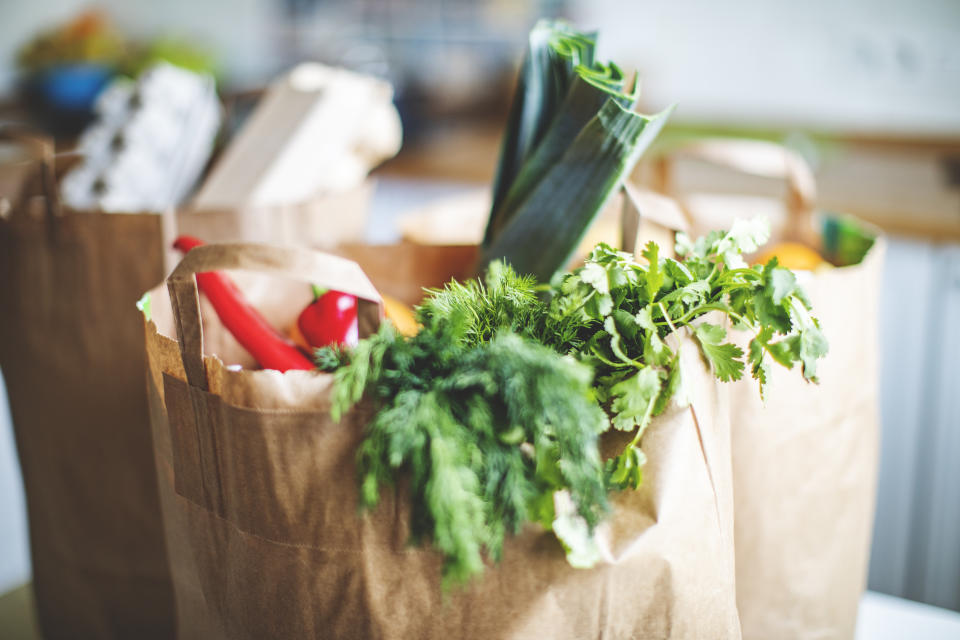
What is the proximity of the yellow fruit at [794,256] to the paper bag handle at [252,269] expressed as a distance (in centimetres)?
48

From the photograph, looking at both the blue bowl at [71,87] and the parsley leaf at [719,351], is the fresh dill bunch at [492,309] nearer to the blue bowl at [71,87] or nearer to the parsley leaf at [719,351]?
the parsley leaf at [719,351]

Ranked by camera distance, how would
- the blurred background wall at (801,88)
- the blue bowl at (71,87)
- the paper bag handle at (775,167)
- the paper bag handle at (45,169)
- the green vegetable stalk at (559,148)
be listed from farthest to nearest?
the blue bowl at (71,87) < the blurred background wall at (801,88) < the paper bag handle at (775,167) < the paper bag handle at (45,169) < the green vegetable stalk at (559,148)

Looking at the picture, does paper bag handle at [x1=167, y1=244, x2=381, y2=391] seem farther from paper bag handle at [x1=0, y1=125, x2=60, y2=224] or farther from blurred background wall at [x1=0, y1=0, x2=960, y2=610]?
blurred background wall at [x1=0, y1=0, x2=960, y2=610]

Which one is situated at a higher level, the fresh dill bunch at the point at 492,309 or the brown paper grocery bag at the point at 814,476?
the fresh dill bunch at the point at 492,309

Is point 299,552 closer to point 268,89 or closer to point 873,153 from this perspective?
point 268,89

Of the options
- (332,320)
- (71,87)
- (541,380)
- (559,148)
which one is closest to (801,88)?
(559,148)

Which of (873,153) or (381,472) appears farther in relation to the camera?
(873,153)

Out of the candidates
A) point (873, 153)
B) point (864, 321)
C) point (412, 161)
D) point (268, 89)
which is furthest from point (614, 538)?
point (873, 153)

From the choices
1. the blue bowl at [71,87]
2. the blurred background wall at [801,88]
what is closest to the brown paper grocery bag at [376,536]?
the blurred background wall at [801,88]

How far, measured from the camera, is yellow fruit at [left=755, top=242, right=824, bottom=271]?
29.0 inches

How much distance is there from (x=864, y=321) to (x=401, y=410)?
0.43m

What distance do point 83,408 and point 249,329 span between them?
25 centimetres

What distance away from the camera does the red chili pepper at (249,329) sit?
0.57 m

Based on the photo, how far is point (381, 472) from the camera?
0.39 meters
